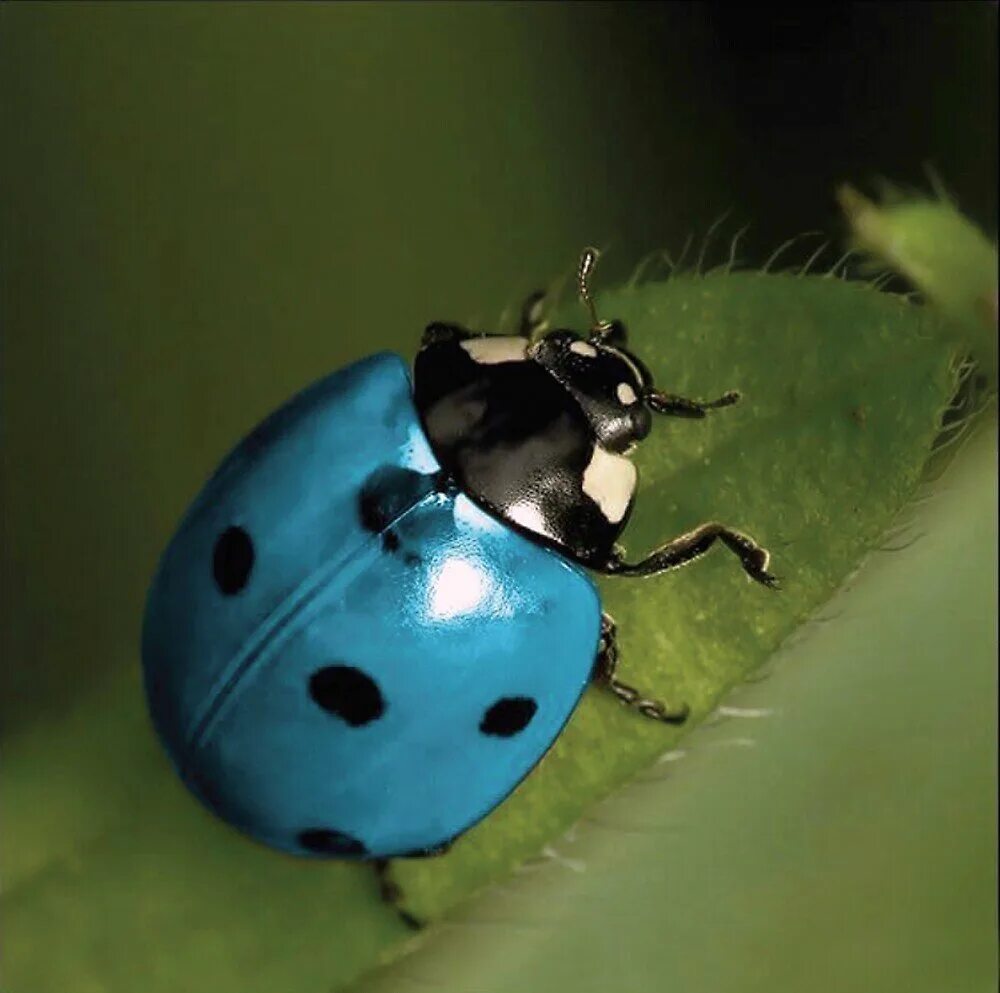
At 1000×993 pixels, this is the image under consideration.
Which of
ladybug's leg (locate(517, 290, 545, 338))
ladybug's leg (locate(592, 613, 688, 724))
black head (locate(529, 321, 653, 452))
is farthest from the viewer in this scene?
ladybug's leg (locate(517, 290, 545, 338))

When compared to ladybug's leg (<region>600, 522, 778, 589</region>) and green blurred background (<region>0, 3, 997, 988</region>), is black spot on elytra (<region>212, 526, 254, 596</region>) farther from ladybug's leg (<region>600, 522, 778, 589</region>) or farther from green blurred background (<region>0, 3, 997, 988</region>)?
green blurred background (<region>0, 3, 997, 988</region>)

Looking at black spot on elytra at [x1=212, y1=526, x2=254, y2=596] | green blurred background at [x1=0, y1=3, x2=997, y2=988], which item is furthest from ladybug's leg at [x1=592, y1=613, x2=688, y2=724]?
green blurred background at [x1=0, y1=3, x2=997, y2=988]

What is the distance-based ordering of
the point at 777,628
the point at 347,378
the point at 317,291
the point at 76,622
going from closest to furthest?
1. the point at 777,628
2. the point at 347,378
3. the point at 76,622
4. the point at 317,291

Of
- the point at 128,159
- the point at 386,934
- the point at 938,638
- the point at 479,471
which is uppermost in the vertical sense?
the point at 128,159

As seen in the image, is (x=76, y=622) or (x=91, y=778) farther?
(x=76, y=622)

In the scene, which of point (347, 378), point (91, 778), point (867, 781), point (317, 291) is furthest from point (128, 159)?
point (867, 781)

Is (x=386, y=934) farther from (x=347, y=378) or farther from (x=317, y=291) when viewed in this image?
(x=317, y=291)

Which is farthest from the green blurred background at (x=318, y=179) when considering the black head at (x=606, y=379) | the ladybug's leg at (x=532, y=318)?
the black head at (x=606, y=379)

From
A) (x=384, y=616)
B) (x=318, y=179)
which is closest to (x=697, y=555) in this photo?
(x=384, y=616)
